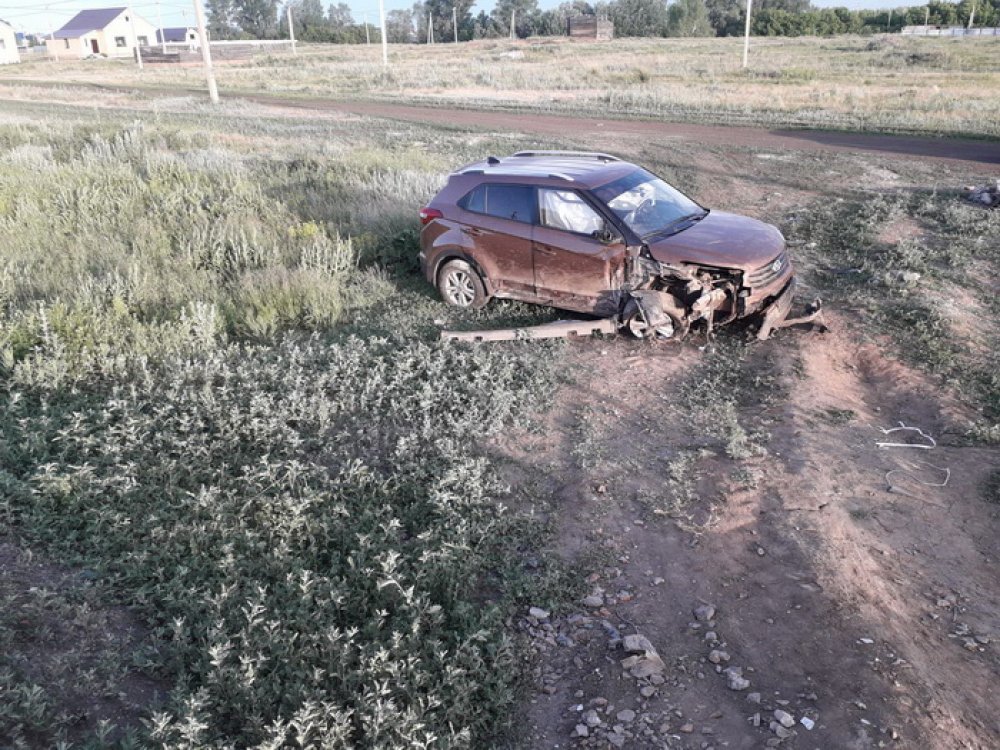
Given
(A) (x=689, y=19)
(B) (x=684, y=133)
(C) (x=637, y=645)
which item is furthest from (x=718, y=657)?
(A) (x=689, y=19)

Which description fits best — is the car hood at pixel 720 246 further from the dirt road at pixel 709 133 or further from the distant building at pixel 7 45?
the distant building at pixel 7 45

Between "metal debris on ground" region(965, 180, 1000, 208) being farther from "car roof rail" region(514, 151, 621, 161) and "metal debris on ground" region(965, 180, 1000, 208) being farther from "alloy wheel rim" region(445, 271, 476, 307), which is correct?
"alloy wheel rim" region(445, 271, 476, 307)

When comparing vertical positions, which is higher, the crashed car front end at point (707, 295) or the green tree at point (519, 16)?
the green tree at point (519, 16)

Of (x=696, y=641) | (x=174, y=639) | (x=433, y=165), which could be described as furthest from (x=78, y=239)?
(x=696, y=641)

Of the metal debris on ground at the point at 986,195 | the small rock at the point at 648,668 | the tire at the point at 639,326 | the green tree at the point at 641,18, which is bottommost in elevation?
the small rock at the point at 648,668

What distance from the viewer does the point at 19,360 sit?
7590 mm

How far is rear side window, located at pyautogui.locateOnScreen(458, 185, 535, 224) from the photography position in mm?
8641

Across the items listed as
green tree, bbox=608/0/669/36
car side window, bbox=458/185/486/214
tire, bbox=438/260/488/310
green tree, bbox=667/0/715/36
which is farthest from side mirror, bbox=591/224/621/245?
green tree, bbox=608/0/669/36

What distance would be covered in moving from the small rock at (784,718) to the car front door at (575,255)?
5041 millimetres

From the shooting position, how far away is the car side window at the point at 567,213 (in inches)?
325

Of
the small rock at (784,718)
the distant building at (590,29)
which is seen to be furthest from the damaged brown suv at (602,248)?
the distant building at (590,29)

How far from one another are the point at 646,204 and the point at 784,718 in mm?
6008

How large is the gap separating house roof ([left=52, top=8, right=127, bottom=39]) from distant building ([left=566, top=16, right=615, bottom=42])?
194ft

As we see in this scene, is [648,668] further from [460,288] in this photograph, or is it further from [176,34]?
[176,34]
